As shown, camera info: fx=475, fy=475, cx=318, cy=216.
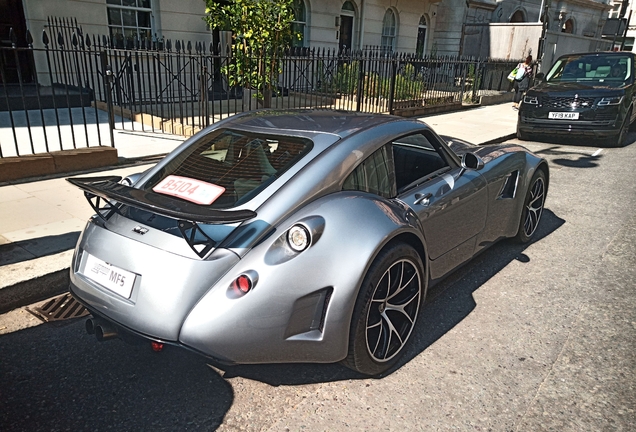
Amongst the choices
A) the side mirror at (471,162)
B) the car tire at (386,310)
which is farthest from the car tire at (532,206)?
the car tire at (386,310)

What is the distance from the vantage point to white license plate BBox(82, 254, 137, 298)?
7.64 feet

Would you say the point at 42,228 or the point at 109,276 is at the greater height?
the point at 109,276

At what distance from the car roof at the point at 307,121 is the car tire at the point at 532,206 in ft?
6.25

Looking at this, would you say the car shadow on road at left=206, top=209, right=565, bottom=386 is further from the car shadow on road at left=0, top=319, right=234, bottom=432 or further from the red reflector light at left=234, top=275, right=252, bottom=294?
the red reflector light at left=234, top=275, right=252, bottom=294

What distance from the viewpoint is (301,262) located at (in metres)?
2.29

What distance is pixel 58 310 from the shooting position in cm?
339

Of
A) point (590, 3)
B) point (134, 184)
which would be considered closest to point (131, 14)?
point (134, 184)

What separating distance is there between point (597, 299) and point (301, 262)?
8.89ft

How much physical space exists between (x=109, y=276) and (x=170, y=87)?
444 inches

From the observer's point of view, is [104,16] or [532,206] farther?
[104,16]

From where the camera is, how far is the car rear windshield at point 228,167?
2.62 meters

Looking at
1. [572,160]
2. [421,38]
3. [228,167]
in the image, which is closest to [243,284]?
[228,167]

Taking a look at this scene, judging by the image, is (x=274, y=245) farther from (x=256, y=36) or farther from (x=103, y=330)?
(x=256, y=36)

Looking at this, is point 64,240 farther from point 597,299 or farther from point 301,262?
point 597,299
